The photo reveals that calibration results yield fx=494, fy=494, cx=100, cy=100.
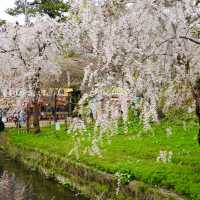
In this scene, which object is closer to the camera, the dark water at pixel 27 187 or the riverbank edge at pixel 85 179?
the riverbank edge at pixel 85 179

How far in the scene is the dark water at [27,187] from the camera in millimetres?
13062

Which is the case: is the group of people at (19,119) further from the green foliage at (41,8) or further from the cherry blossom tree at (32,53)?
the green foliage at (41,8)

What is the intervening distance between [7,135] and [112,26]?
54.0 feet

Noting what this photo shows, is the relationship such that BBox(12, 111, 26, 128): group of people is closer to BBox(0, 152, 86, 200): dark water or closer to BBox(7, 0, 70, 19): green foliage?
BBox(0, 152, 86, 200): dark water

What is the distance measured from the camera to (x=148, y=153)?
1396 cm

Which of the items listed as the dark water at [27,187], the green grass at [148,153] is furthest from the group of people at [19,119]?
the dark water at [27,187]

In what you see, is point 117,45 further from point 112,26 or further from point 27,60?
point 27,60

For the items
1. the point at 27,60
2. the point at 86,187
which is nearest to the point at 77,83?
the point at 27,60

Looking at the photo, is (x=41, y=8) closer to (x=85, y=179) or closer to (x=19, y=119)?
(x=19, y=119)

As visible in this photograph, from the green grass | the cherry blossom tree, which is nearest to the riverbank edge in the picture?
the green grass

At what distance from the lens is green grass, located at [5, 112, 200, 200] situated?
1031 centimetres

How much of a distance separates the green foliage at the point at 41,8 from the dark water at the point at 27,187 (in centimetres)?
1977

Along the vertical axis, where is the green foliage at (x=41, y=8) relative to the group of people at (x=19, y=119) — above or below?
above

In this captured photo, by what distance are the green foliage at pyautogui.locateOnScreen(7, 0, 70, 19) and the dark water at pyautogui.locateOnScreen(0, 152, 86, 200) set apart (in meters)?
19.8
